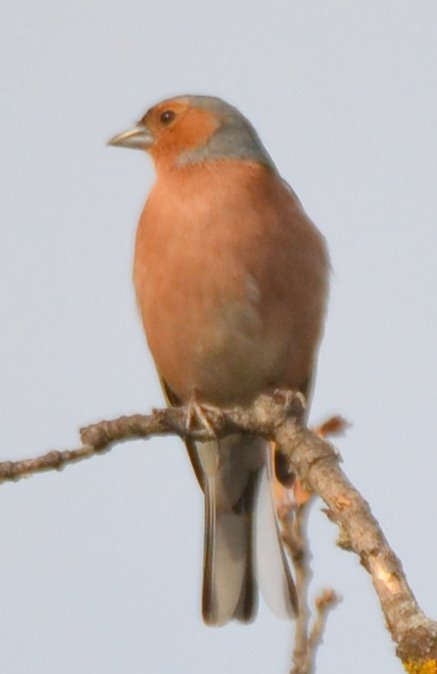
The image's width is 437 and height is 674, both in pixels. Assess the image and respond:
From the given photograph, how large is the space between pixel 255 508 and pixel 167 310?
1.59 metres

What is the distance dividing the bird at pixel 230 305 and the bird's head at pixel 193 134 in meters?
0.01

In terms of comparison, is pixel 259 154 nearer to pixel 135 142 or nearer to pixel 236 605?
pixel 135 142

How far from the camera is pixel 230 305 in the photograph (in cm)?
698

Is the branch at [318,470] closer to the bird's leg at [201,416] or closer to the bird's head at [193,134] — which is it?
the bird's leg at [201,416]

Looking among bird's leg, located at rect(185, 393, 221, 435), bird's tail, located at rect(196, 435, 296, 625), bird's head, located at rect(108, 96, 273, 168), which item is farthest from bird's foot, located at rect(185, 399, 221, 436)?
bird's head, located at rect(108, 96, 273, 168)

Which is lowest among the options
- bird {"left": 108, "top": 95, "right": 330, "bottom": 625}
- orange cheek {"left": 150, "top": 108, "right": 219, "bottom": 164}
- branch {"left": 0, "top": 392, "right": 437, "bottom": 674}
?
branch {"left": 0, "top": 392, "right": 437, "bottom": 674}

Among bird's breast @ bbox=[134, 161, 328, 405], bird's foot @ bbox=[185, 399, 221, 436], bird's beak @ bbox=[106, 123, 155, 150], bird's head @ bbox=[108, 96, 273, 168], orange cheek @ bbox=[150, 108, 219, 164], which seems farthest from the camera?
bird's beak @ bbox=[106, 123, 155, 150]

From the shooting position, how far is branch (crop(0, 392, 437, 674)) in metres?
3.49

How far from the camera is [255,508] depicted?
8.07m

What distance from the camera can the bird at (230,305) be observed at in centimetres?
700

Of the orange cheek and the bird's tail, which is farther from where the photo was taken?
the orange cheek

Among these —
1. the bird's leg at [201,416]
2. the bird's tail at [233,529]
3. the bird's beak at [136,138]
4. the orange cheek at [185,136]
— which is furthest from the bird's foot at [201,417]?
the bird's beak at [136,138]

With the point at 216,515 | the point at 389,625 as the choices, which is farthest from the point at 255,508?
the point at 389,625

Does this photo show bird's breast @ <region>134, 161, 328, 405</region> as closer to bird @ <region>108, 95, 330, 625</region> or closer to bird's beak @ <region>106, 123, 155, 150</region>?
bird @ <region>108, 95, 330, 625</region>
